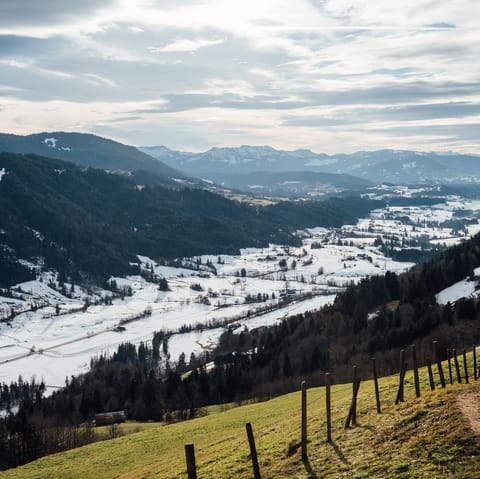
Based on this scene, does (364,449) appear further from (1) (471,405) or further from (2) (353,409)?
(1) (471,405)

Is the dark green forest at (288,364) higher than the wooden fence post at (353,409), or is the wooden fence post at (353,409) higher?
the wooden fence post at (353,409)

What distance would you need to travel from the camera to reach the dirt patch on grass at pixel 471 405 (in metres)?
23.7

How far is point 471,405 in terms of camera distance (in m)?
25.8

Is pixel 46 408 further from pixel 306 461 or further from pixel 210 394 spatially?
pixel 306 461

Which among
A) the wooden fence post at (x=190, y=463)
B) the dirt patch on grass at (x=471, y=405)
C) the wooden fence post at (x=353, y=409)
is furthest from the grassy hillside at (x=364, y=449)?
the wooden fence post at (x=190, y=463)

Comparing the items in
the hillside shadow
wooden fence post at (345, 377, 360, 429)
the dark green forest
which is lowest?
the dark green forest

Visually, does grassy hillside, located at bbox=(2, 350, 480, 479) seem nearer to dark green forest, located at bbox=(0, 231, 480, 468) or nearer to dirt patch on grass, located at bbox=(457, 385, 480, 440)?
dirt patch on grass, located at bbox=(457, 385, 480, 440)

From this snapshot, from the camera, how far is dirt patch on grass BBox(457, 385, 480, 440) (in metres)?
23.7

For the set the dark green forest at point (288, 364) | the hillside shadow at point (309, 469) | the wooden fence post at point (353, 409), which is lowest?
the dark green forest at point (288, 364)

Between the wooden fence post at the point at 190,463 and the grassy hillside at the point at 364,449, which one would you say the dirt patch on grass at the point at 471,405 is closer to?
the grassy hillside at the point at 364,449

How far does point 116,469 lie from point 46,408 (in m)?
105

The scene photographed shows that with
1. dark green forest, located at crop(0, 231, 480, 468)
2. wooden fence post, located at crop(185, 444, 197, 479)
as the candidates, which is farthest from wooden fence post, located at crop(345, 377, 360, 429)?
dark green forest, located at crop(0, 231, 480, 468)

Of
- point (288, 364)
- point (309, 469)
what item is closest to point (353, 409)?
point (309, 469)

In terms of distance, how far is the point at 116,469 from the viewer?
43656mm
